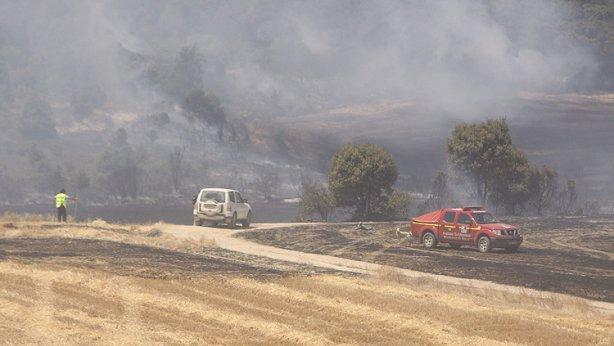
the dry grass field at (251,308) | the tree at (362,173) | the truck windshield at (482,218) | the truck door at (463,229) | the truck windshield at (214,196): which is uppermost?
the tree at (362,173)

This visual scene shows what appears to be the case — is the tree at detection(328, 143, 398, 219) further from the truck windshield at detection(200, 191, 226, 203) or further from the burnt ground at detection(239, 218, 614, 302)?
the truck windshield at detection(200, 191, 226, 203)

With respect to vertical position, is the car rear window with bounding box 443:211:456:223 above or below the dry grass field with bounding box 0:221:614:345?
above

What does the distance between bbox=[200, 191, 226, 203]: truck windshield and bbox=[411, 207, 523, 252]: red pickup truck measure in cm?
1283

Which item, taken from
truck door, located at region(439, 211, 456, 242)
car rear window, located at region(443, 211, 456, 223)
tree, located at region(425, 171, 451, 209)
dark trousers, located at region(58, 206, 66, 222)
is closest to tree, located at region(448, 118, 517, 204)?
tree, located at region(425, 171, 451, 209)

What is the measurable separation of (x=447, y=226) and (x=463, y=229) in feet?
2.75

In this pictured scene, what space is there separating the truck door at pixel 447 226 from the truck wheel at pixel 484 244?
1412 millimetres

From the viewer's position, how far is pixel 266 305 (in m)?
21.1

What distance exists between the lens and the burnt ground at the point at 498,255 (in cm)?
3058

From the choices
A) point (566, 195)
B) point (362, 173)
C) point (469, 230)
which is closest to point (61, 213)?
point (469, 230)

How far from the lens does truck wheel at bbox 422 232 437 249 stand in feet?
139

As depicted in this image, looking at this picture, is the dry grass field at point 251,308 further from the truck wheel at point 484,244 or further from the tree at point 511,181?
the tree at point 511,181

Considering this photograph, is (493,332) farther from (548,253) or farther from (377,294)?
(548,253)

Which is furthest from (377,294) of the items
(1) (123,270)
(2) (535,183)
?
(2) (535,183)

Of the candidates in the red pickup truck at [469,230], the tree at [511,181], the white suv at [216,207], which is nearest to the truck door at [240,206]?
the white suv at [216,207]
